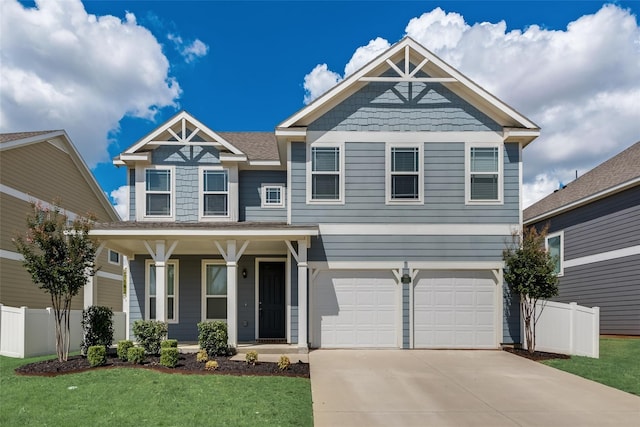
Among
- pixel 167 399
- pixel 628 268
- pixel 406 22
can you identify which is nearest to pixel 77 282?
pixel 167 399

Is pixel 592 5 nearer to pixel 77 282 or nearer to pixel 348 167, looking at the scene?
pixel 348 167

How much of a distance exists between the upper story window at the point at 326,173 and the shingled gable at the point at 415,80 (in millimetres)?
801

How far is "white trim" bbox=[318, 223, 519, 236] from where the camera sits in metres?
13.6

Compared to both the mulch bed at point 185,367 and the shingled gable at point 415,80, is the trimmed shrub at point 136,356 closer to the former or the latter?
the mulch bed at point 185,367

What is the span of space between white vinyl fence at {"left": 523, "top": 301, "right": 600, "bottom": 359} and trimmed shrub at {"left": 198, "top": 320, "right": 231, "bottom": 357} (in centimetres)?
797

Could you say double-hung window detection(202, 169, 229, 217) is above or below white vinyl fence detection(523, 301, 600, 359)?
above

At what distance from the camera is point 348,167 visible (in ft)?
45.0

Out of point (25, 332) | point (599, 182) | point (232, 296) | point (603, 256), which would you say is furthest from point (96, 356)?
point (599, 182)

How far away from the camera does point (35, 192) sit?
18188mm

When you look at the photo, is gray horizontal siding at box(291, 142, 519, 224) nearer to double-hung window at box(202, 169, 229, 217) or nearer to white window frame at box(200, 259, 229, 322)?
double-hung window at box(202, 169, 229, 217)

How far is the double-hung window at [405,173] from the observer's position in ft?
45.1

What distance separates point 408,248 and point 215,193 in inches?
231

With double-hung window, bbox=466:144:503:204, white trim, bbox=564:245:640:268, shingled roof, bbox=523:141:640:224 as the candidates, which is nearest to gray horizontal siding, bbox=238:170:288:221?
double-hung window, bbox=466:144:503:204

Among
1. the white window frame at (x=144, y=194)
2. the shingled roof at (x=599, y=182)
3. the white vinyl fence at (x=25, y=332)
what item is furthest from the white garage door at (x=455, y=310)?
the white vinyl fence at (x=25, y=332)
